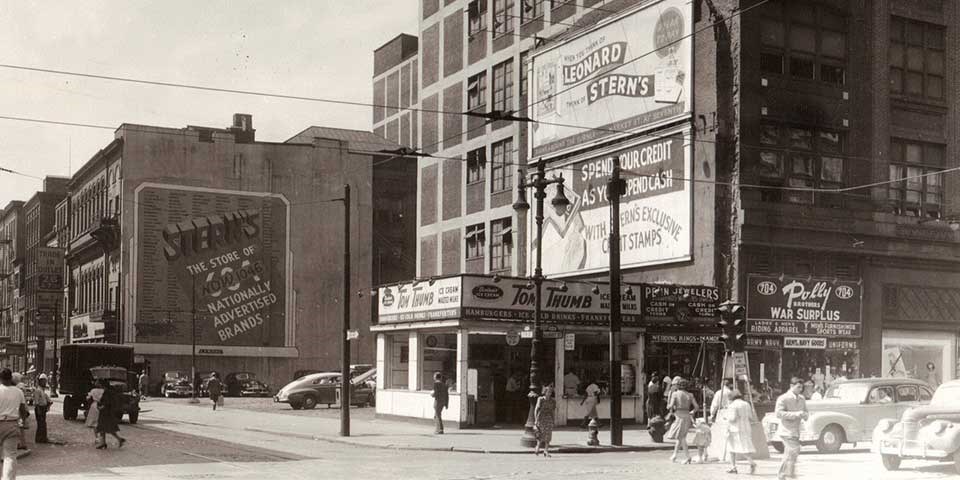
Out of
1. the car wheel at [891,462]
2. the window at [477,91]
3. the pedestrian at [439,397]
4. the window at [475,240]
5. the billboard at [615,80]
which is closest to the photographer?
the car wheel at [891,462]

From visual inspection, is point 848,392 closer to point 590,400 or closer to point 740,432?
point 740,432

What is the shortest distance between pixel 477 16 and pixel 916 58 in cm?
2037

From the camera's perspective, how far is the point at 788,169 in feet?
122

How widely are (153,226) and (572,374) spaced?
41.5 m

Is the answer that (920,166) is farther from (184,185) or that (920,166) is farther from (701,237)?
(184,185)

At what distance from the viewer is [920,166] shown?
3991cm

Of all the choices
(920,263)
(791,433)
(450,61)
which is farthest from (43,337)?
(791,433)

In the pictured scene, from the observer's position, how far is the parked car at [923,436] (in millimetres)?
18594

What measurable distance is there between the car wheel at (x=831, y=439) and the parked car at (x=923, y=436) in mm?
4549

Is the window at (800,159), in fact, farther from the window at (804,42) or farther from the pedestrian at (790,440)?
the pedestrian at (790,440)

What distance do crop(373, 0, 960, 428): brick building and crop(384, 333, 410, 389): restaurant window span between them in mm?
139

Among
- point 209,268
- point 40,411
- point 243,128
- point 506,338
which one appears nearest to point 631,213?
point 506,338

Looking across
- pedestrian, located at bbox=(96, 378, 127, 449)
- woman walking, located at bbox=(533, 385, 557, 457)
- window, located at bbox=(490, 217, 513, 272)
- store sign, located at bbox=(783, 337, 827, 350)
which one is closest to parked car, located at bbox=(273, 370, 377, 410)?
window, located at bbox=(490, 217, 513, 272)

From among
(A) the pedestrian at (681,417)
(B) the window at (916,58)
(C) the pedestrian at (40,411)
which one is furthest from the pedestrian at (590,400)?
(B) the window at (916,58)
